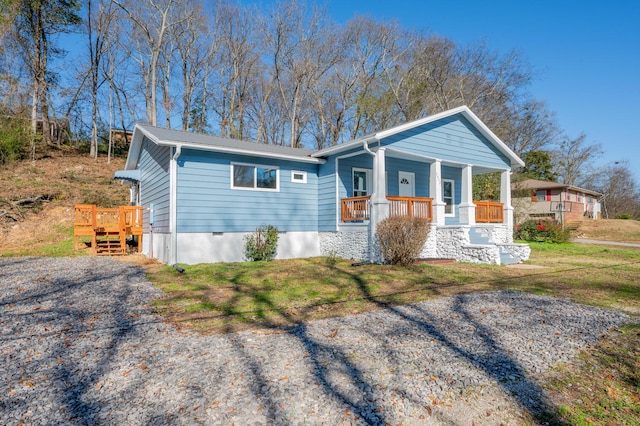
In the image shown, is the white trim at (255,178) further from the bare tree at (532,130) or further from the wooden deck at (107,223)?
the bare tree at (532,130)

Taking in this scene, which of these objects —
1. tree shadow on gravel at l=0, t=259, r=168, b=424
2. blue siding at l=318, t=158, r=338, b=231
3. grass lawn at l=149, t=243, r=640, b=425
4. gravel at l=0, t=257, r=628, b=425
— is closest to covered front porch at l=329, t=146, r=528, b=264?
blue siding at l=318, t=158, r=338, b=231

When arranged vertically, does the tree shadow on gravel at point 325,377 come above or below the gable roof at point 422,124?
below

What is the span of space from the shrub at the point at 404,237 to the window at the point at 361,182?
10.2 feet

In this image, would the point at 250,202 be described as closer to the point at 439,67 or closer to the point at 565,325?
the point at 565,325

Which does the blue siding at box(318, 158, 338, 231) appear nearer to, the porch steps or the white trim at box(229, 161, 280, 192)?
the white trim at box(229, 161, 280, 192)

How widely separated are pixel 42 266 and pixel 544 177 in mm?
42159

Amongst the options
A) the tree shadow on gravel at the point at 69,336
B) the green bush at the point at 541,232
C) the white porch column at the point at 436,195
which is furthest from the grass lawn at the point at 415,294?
the green bush at the point at 541,232

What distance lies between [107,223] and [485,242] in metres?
12.5

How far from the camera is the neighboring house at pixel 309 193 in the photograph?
9.74m

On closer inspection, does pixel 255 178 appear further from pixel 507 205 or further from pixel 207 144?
pixel 507 205

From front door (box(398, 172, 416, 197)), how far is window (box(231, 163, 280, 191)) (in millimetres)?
4780

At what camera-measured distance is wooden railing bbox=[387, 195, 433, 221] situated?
35.0 feet

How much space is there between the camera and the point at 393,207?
10656 mm

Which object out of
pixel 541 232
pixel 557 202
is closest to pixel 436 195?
pixel 541 232
